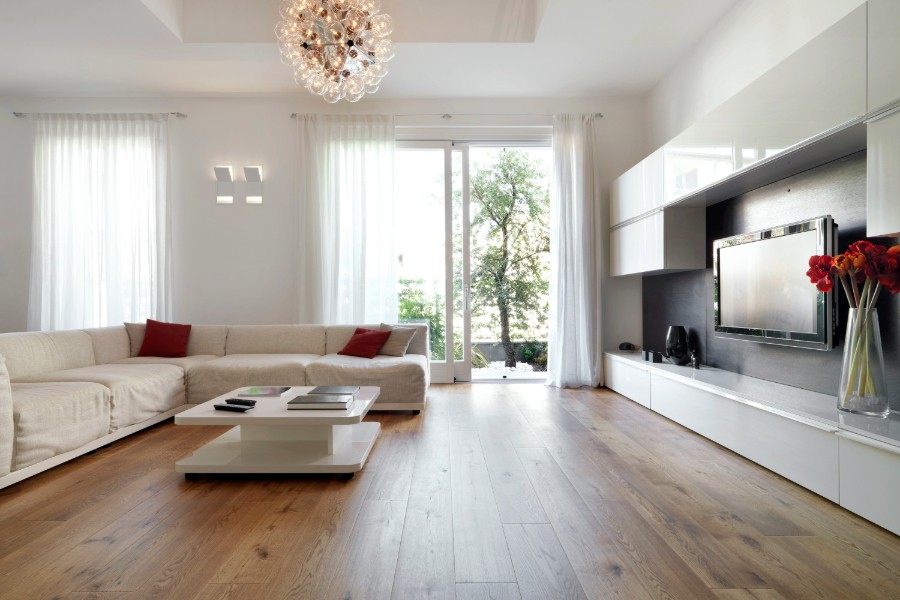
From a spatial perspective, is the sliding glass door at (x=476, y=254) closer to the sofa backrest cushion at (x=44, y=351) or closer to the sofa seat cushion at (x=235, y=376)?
the sofa seat cushion at (x=235, y=376)

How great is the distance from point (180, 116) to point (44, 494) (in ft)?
13.1

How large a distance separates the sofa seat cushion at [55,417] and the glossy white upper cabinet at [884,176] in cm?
372

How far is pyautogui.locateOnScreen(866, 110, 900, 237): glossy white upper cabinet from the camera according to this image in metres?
1.87

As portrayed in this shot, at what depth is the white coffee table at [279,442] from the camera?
2.34m

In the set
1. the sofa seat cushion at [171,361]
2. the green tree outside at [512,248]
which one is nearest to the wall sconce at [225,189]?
the sofa seat cushion at [171,361]

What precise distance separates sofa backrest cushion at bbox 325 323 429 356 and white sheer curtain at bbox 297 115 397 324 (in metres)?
0.38

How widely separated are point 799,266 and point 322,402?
2618mm

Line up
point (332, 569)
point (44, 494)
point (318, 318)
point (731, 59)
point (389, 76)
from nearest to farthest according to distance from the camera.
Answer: point (332, 569)
point (44, 494)
point (731, 59)
point (389, 76)
point (318, 318)

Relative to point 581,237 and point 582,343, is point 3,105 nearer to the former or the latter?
point 581,237

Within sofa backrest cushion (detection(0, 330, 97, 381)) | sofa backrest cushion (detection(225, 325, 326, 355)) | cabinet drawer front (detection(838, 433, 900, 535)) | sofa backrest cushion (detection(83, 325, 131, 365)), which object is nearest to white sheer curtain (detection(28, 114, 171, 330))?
sofa backrest cushion (detection(83, 325, 131, 365))

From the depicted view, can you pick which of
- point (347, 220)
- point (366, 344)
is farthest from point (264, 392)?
point (347, 220)

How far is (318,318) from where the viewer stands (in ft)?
16.3

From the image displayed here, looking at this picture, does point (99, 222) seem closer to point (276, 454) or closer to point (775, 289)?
point (276, 454)

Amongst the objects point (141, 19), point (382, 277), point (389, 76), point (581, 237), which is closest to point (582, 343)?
point (581, 237)
